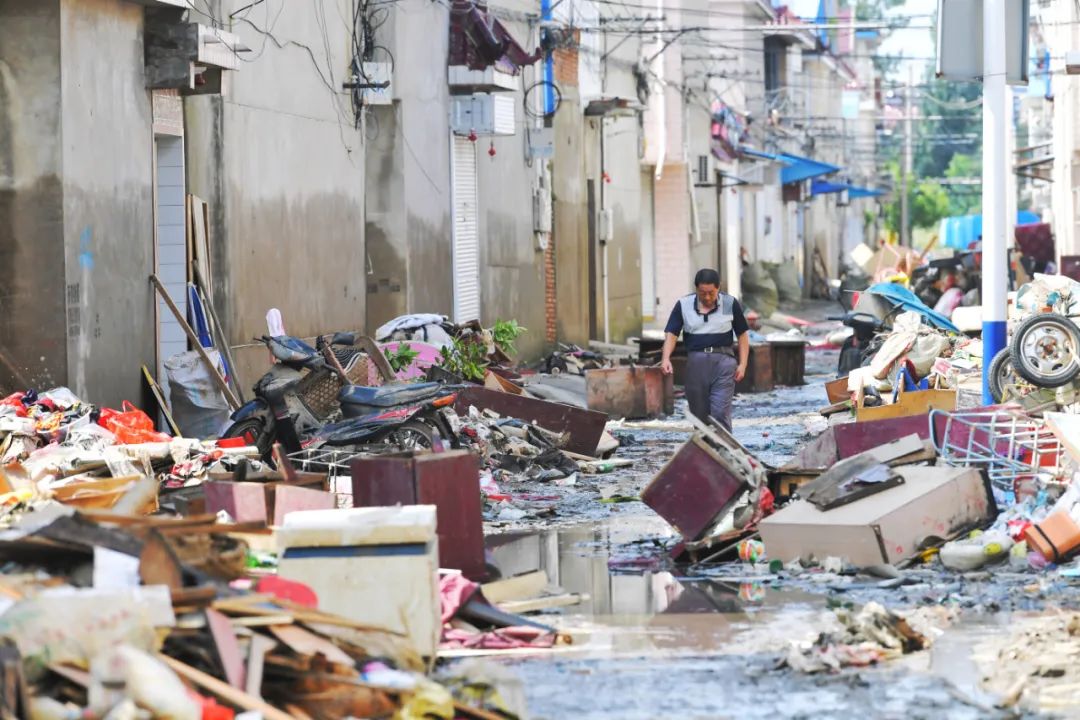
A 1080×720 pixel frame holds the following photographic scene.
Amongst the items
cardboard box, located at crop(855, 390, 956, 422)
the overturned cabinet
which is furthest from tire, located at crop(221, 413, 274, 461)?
the overturned cabinet

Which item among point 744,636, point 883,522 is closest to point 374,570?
point 744,636

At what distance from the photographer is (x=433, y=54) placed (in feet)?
77.9

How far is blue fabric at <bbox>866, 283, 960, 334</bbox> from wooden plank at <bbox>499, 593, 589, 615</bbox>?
1324cm

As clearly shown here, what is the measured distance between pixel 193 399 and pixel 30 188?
2404 mm

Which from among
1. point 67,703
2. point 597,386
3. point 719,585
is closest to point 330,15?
point 597,386

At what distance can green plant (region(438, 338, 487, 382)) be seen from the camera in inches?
763

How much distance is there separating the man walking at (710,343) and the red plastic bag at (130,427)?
13.8 ft

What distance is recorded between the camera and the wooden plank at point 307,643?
22.0ft

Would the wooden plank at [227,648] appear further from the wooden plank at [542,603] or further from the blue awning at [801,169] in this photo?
the blue awning at [801,169]

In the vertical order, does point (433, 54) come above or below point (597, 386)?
above

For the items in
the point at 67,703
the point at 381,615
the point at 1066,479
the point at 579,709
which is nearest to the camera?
the point at 67,703

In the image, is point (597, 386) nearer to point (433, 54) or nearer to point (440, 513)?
point (433, 54)

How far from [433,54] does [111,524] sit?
17.0 m

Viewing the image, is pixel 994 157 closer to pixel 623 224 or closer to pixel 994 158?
pixel 994 158
